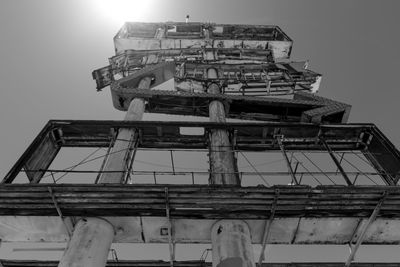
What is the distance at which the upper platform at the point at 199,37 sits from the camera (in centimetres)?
2809

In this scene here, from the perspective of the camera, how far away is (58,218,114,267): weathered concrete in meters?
7.86

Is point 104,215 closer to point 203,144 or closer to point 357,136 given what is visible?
point 203,144

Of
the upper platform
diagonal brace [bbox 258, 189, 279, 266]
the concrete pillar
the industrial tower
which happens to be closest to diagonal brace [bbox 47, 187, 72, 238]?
the industrial tower

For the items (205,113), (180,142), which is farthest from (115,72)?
(180,142)

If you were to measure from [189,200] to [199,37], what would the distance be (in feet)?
74.5

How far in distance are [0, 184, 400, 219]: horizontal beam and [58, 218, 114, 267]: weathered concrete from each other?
30 centimetres

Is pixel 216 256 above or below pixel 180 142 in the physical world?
above

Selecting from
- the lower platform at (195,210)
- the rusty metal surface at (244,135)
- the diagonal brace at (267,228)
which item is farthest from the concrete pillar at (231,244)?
the rusty metal surface at (244,135)

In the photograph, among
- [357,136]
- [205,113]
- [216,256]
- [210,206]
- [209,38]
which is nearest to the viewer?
[216,256]

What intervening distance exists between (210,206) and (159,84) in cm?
1261

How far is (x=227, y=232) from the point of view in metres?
8.68

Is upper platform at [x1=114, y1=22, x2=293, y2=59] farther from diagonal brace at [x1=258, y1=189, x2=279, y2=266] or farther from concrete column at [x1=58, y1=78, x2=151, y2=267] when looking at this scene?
diagonal brace at [x1=258, y1=189, x2=279, y2=266]

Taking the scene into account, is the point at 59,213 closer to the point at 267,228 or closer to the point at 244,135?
the point at 267,228

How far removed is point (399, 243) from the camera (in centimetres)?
1006
